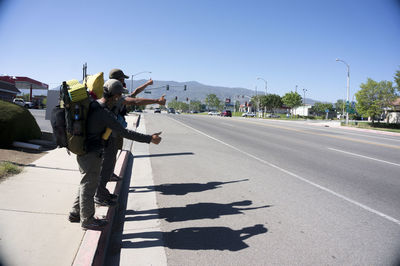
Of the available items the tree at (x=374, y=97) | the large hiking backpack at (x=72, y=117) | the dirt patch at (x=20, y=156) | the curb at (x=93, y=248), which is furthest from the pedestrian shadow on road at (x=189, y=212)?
the tree at (x=374, y=97)

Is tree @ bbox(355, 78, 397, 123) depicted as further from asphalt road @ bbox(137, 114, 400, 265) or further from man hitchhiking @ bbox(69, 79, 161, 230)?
man hitchhiking @ bbox(69, 79, 161, 230)

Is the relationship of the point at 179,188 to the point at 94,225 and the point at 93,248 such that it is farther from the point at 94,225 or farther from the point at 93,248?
the point at 93,248

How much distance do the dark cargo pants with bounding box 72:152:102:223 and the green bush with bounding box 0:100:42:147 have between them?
5517mm

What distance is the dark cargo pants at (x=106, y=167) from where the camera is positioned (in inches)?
176

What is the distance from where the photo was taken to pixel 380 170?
7.71 meters

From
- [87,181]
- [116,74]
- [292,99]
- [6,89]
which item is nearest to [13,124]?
[116,74]

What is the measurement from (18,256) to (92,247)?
26.9 inches

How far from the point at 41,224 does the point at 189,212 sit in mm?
1973

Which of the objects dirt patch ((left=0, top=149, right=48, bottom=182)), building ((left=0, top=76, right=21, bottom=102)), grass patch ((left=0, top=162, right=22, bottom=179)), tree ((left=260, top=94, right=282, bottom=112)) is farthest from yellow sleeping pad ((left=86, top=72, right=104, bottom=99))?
tree ((left=260, top=94, right=282, bottom=112))

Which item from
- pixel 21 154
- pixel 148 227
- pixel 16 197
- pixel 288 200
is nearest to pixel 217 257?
pixel 148 227

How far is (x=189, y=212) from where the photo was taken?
14.8ft

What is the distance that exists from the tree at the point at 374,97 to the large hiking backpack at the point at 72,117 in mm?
42343

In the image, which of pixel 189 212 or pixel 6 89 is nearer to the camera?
pixel 189 212

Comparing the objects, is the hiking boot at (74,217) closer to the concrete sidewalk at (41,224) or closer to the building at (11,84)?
the concrete sidewalk at (41,224)
